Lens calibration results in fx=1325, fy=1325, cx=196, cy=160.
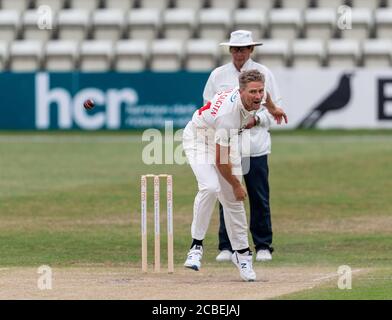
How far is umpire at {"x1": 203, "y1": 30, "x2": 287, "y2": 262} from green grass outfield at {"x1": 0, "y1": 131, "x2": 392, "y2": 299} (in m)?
0.32

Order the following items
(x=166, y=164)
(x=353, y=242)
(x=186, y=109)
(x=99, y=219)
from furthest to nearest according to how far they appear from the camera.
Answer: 1. (x=186, y=109)
2. (x=166, y=164)
3. (x=99, y=219)
4. (x=353, y=242)

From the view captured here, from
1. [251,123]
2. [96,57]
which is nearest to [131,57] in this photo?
[96,57]

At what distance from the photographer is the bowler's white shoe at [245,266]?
11195mm

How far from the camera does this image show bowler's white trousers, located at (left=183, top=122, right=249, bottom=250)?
11367mm

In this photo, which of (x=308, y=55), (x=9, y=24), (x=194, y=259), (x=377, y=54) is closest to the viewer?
(x=194, y=259)

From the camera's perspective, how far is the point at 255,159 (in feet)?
42.2

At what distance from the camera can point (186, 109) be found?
1134 inches

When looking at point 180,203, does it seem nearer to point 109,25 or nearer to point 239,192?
point 239,192

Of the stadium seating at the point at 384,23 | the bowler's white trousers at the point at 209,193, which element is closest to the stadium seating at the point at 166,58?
the stadium seating at the point at 384,23

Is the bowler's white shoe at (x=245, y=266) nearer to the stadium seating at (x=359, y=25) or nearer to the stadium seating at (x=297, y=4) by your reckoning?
the stadium seating at (x=359, y=25)

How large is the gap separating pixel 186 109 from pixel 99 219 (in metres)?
12.9

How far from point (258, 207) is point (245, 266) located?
181 centimetres
